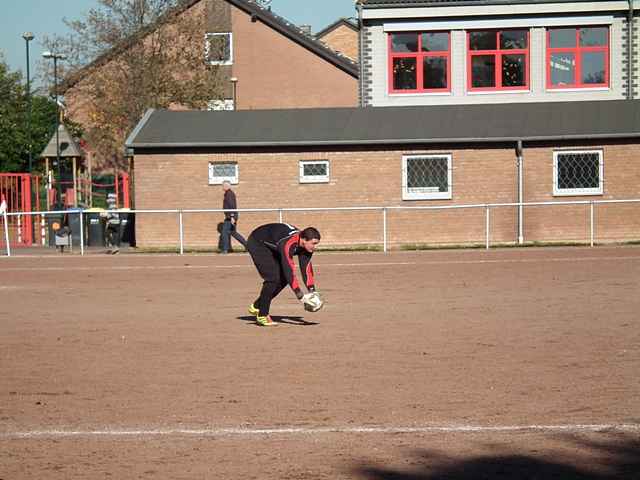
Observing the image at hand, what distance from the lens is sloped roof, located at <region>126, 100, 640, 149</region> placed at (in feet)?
107

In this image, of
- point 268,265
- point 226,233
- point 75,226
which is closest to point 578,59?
point 226,233

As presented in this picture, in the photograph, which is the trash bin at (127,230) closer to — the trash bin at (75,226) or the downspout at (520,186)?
the trash bin at (75,226)

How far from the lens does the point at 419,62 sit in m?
38.8

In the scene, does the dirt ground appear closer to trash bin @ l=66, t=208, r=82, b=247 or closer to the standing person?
the standing person

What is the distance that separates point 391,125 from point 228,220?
21.8 ft

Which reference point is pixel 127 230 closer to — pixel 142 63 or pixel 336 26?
pixel 142 63

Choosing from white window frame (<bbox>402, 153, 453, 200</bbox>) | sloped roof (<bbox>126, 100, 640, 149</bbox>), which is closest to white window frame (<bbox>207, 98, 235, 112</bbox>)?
sloped roof (<bbox>126, 100, 640, 149</bbox>)

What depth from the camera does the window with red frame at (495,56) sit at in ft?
126

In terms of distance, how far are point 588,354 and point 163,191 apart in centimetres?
2229

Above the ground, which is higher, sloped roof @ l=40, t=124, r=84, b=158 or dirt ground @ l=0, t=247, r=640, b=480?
sloped roof @ l=40, t=124, r=84, b=158

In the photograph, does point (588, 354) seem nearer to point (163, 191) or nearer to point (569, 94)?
point (163, 191)

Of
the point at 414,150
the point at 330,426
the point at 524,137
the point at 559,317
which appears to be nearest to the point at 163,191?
the point at 414,150

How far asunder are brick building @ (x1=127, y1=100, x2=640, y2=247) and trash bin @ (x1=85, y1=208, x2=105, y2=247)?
1915 mm

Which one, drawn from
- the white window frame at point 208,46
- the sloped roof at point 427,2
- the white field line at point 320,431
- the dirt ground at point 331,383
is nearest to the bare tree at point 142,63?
the white window frame at point 208,46
